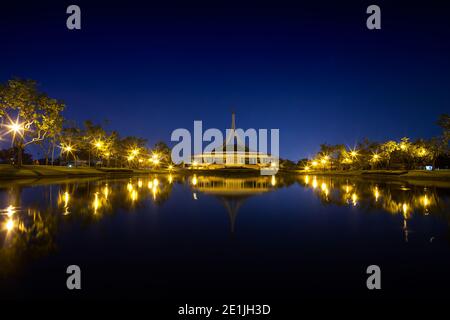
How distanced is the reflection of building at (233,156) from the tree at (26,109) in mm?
69224

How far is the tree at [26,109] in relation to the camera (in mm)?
41375

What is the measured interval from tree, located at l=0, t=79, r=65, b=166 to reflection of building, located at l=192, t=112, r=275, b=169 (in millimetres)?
69224

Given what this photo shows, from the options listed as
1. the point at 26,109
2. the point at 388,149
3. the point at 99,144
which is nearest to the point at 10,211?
the point at 26,109

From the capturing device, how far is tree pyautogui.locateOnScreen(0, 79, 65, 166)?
4138 cm

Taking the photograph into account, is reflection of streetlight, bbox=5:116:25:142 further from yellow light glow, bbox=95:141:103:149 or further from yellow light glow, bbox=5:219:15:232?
yellow light glow, bbox=5:219:15:232

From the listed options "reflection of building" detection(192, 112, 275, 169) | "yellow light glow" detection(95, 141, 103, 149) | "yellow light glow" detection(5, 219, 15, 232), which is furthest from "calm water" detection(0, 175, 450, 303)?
"reflection of building" detection(192, 112, 275, 169)

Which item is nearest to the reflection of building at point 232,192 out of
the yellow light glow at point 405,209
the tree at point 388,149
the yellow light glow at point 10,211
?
the yellow light glow at point 405,209

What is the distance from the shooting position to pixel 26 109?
1668 inches

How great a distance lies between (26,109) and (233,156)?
79.2 metres

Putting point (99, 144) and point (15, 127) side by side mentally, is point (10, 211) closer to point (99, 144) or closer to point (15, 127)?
point (15, 127)

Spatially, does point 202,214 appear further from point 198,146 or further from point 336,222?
point 198,146

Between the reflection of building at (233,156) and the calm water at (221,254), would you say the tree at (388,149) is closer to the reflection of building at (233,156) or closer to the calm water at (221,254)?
the reflection of building at (233,156)

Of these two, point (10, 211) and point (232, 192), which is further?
point (232, 192)

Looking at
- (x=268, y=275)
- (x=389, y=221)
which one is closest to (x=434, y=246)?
(x=389, y=221)
